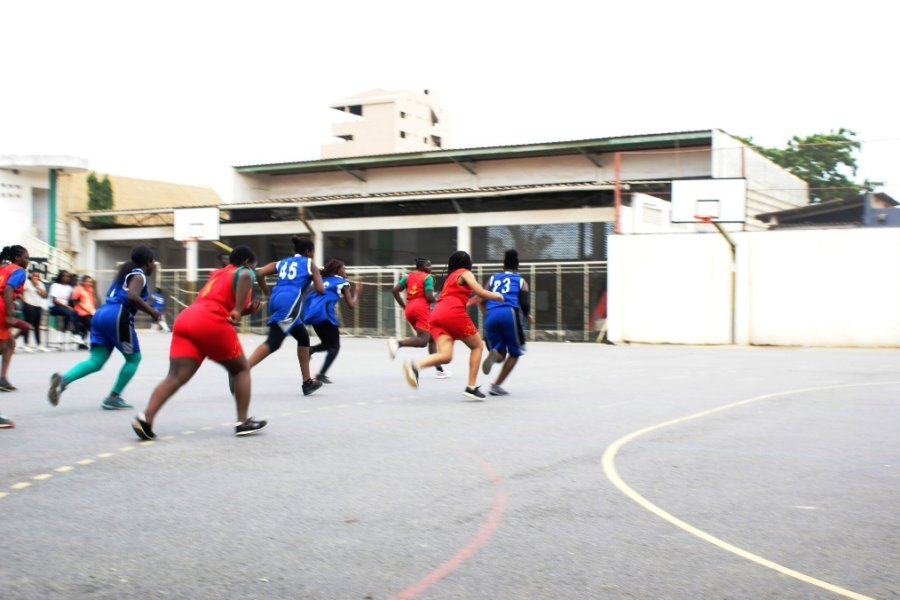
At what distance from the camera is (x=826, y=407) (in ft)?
38.4

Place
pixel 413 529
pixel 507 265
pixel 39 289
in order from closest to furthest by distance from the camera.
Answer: pixel 413 529 < pixel 507 265 < pixel 39 289

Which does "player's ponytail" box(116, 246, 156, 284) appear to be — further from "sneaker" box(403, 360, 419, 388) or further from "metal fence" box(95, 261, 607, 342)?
"metal fence" box(95, 261, 607, 342)

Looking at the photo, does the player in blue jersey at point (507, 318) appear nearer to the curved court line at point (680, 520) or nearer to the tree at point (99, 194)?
the curved court line at point (680, 520)

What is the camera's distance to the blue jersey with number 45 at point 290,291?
1240 centimetres

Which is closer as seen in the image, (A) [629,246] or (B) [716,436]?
(B) [716,436]

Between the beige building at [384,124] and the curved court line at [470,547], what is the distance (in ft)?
189

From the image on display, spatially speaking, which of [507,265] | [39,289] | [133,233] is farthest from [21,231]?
[507,265]

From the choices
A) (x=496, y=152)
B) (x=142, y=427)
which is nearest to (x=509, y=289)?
(x=142, y=427)

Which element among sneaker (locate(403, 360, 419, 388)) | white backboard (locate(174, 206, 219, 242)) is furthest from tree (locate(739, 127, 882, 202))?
sneaker (locate(403, 360, 419, 388))

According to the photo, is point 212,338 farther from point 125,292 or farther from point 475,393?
point 475,393

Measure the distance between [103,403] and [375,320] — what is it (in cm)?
2242

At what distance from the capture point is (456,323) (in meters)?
12.3

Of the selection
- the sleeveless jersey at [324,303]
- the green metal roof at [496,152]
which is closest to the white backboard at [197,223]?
the green metal roof at [496,152]

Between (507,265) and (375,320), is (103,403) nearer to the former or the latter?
(507,265)
